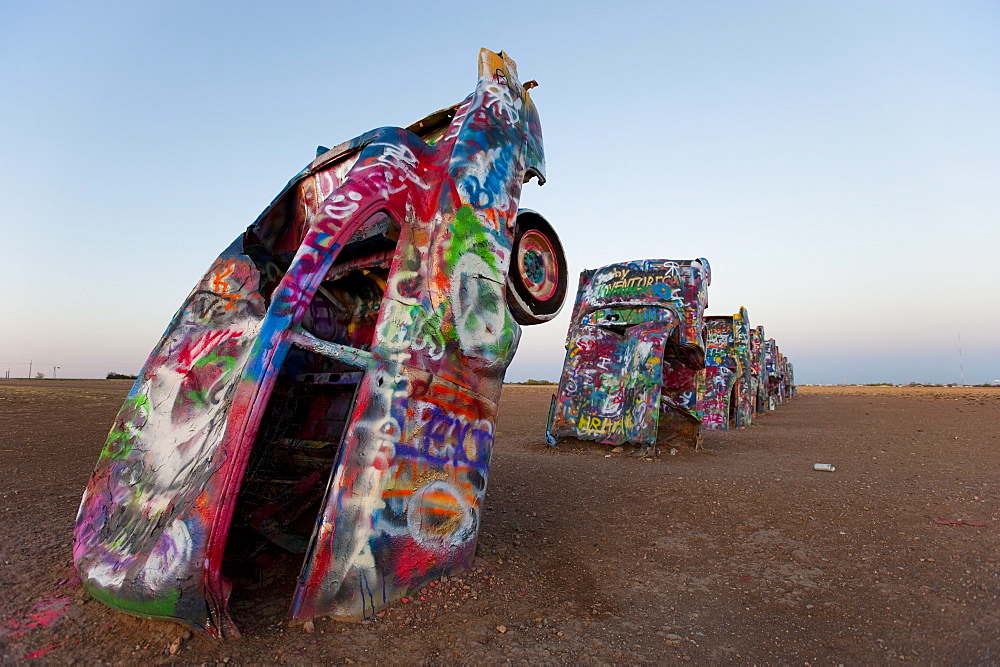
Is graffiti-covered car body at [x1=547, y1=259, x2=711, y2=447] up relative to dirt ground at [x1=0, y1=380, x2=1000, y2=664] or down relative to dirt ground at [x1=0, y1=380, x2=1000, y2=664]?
up

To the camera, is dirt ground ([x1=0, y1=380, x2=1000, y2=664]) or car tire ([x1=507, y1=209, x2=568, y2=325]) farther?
car tire ([x1=507, y1=209, x2=568, y2=325])

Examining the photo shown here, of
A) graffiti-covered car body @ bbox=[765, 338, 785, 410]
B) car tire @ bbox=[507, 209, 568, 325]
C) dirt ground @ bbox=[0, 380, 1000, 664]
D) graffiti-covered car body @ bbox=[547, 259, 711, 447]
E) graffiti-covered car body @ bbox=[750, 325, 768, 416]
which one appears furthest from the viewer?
graffiti-covered car body @ bbox=[765, 338, 785, 410]

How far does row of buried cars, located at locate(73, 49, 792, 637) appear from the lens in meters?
3.12

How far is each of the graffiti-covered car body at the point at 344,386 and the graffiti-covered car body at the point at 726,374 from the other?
12935mm

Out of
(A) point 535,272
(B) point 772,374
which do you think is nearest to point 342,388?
(A) point 535,272

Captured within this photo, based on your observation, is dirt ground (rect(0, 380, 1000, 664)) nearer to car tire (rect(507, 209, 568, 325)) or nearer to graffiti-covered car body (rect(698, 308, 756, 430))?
car tire (rect(507, 209, 568, 325))

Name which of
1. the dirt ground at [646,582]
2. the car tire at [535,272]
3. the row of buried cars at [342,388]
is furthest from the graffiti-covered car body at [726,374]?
the row of buried cars at [342,388]

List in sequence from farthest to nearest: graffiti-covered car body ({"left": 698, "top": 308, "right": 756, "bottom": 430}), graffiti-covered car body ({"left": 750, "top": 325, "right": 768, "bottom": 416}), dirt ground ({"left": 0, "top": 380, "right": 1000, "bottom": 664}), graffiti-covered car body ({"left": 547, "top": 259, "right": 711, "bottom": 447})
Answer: graffiti-covered car body ({"left": 750, "top": 325, "right": 768, "bottom": 416}), graffiti-covered car body ({"left": 698, "top": 308, "right": 756, "bottom": 430}), graffiti-covered car body ({"left": 547, "top": 259, "right": 711, "bottom": 447}), dirt ground ({"left": 0, "top": 380, "right": 1000, "bottom": 664})

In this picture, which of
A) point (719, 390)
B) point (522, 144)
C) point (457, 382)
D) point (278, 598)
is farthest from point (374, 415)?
point (719, 390)

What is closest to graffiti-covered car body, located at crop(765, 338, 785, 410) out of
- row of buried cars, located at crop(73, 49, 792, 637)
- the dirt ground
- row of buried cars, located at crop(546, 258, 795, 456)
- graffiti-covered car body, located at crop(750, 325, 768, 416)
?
graffiti-covered car body, located at crop(750, 325, 768, 416)

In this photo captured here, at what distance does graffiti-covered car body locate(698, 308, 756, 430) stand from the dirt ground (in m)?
8.28

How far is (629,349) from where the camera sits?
10.9m

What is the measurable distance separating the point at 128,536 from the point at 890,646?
14.7 feet

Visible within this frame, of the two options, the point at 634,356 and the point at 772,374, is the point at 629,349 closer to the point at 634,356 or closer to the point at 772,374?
the point at 634,356
